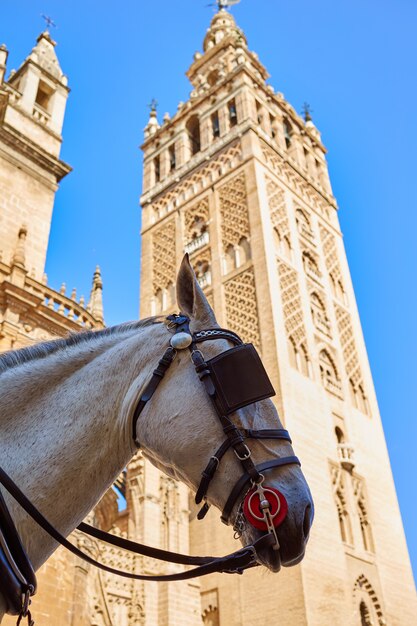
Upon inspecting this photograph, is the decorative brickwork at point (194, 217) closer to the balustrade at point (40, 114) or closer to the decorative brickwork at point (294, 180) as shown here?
the decorative brickwork at point (294, 180)

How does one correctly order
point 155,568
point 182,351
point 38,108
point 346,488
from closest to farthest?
1. point 182,351
2. point 155,568
3. point 38,108
4. point 346,488

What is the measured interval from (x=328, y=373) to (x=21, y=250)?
11.8 metres

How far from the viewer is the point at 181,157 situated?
26.0 m

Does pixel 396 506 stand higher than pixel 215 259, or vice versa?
pixel 215 259

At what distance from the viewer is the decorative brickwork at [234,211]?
20.9 metres

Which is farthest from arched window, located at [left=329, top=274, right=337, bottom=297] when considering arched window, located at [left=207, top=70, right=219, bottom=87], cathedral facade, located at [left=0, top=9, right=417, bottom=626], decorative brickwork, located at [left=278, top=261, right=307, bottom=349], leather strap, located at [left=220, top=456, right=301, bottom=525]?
leather strap, located at [left=220, top=456, right=301, bottom=525]

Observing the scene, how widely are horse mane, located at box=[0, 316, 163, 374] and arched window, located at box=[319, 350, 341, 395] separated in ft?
54.4

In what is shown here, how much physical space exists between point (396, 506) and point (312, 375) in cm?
510

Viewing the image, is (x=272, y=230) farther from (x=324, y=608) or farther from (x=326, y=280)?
(x=324, y=608)

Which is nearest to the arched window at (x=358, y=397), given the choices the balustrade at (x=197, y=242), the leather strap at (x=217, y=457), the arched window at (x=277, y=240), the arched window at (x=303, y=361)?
the arched window at (x=303, y=361)

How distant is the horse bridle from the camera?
5.69 feet

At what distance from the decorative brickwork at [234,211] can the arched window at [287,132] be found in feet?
19.0

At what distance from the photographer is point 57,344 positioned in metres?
2.34

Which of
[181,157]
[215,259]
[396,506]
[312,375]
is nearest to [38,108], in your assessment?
[215,259]
